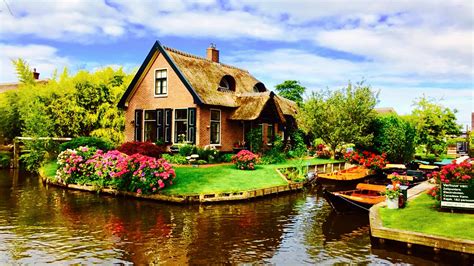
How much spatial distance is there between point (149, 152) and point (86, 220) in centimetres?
781

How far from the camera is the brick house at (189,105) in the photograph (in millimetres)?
26953

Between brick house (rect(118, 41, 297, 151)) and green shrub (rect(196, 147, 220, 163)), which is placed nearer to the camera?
green shrub (rect(196, 147, 220, 163))

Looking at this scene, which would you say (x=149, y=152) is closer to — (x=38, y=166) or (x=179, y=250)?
(x=179, y=250)

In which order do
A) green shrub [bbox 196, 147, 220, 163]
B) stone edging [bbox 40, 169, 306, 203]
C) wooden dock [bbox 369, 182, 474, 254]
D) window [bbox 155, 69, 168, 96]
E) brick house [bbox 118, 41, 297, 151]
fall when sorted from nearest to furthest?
wooden dock [bbox 369, 182, 474, 254] < stone edging [bbox 40, 169, 306, 203] < green shrub [bbox 196, 147, 220, 163] < brick house [bbox 118, 41, 297, 151] < window [bbox 155, 69, 168, 96]

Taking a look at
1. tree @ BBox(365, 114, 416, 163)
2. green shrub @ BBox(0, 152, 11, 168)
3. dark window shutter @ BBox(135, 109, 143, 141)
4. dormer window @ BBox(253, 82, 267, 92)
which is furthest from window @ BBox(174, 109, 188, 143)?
green shrub @ BBox(0, 152, 11, 168)

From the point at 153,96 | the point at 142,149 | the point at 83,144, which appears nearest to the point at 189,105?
the point at 153,96

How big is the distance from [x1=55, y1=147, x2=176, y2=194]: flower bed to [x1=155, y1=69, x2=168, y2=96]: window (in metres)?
8.07

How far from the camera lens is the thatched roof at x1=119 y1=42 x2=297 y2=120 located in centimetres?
2698

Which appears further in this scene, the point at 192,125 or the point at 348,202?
the point at 192,125

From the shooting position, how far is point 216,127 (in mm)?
28203

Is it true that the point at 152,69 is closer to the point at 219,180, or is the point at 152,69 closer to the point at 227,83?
the point at 227,83

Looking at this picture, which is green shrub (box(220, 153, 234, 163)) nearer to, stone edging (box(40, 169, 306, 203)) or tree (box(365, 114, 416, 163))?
stone edging (box(40, 169, 306, 203))

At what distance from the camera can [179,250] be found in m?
10.7

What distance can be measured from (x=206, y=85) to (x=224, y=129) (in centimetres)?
343
